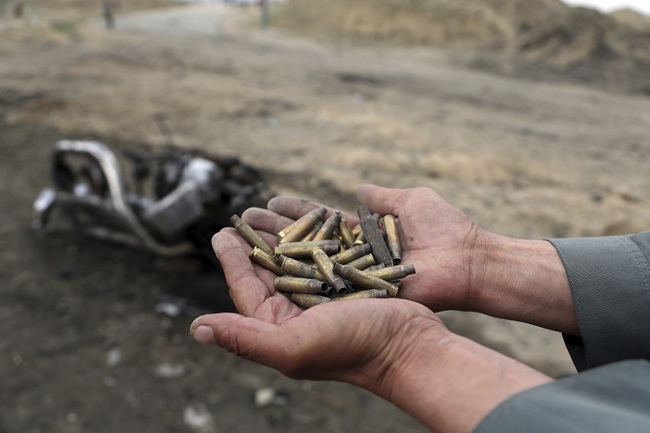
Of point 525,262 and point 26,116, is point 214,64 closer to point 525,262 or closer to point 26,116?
point 26,116

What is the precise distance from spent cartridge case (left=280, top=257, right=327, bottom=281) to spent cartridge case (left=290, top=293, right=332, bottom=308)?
241 millimetres

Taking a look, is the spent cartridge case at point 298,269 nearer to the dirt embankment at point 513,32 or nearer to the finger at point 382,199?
the finger at point 382,199

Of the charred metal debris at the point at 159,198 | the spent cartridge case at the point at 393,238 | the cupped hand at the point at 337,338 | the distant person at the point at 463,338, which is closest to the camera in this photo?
the distant person at the point at 463,338

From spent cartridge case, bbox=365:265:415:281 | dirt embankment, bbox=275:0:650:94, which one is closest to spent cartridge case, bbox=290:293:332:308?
spent cartridge case, bbox=365:265:415:281

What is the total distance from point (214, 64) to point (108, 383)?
14.2 metres

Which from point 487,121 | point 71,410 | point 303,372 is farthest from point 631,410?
point 487,121

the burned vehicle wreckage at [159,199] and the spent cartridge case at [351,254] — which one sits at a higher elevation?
the spent cartridge case at [351,254]

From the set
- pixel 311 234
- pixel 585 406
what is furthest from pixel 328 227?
pixel 585 406

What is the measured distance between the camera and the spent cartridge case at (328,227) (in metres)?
3.54

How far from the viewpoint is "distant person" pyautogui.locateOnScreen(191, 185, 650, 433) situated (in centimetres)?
178

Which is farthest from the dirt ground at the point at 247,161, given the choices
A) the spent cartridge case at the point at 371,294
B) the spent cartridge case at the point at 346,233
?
the spent cartridge case at the point at 371,294

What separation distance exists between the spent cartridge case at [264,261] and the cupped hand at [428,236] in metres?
0.39

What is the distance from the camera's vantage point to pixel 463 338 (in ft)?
7.34

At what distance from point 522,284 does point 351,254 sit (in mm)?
1021
